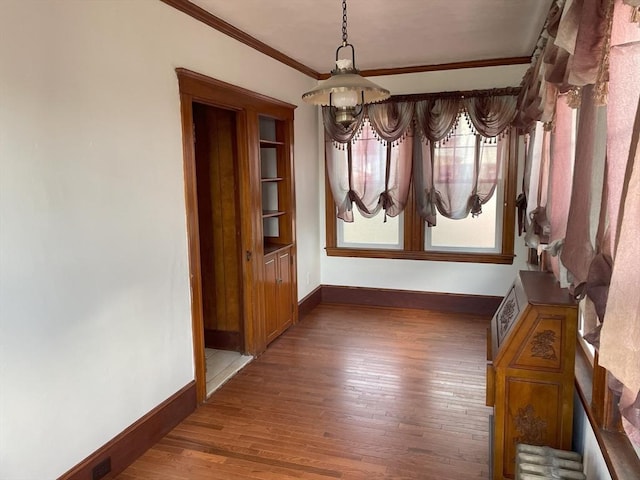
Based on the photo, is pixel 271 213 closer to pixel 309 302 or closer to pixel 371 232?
pixel 309 302

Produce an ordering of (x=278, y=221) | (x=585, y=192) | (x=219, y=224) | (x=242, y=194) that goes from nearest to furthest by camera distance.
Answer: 1. (x=585, y=192)
2. (x=242, y=194)
3. (x=219, y=224)
4. (x=278, y=221)

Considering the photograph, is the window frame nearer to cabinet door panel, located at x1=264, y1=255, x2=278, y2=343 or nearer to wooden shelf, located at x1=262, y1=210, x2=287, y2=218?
wooden shelf, located at x1=262, y1=210, x2=287, y2=218

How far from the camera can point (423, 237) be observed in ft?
17.5

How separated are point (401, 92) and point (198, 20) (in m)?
2.62

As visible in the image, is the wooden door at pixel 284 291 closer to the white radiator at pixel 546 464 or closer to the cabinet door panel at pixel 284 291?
the cabinet door panel at pixel 284 291

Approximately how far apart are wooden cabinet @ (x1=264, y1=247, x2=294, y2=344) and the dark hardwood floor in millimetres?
168

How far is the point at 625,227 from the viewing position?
3.52 ft

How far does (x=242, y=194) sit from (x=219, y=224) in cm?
40

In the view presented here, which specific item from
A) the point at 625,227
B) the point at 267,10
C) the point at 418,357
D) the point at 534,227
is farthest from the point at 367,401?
the point at 267,10

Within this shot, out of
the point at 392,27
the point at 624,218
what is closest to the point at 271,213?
the point at 392,27

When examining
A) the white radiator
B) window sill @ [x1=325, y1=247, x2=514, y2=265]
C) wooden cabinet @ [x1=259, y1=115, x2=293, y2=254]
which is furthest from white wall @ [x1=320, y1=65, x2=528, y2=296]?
the white radiator

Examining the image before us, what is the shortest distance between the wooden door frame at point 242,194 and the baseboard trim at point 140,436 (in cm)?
18

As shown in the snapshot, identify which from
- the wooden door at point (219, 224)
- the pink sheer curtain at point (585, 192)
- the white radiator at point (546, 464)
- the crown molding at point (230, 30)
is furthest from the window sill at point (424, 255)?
the pink sheer curtain at point (585, 192)

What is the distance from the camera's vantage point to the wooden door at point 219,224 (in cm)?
401
